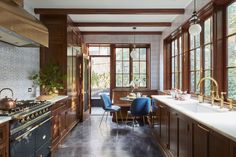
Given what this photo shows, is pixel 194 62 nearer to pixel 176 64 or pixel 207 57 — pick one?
pixel 207 57

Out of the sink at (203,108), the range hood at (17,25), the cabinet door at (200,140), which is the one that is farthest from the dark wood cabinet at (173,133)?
the range hood at (17,25)

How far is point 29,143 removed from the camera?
299 cm

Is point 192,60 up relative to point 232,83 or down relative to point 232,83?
up

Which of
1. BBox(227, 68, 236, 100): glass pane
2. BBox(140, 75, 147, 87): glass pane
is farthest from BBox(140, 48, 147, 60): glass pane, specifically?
BBox(227, 68, 236, 100): glass pane

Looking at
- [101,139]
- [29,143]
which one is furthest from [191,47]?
[29,143]

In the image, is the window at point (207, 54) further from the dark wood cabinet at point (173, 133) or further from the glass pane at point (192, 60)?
the dark wood cabinet at point (173, 133)

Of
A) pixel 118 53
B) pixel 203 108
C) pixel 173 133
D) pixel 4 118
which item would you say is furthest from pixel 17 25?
pixel 118 53

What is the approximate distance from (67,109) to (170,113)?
251cm

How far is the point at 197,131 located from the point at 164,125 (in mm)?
1681

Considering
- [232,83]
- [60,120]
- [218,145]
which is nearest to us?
[218,145]

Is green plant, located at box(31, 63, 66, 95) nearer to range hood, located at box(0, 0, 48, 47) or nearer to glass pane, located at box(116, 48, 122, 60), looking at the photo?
range hood, located at box(0, 0, 48, 47)

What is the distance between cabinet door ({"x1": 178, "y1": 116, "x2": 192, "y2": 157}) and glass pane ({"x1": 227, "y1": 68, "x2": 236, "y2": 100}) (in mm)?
794

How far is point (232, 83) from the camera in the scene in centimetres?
324

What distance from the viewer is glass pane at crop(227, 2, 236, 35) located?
10.5 feet
